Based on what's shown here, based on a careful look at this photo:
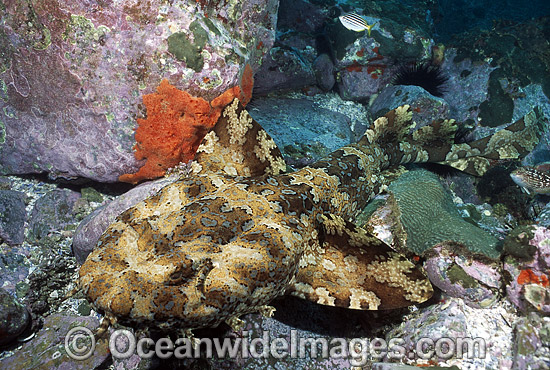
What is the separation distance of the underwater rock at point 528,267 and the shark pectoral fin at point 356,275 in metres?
0.89

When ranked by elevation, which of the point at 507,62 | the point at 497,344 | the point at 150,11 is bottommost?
the point at 497,344

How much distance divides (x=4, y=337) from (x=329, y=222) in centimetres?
451

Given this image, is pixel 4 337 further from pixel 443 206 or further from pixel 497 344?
pixel 443 206

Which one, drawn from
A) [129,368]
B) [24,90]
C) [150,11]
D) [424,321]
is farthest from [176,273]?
[24,90]

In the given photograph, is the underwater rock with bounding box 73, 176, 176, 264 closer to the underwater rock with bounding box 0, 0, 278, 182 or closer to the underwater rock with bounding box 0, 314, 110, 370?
the underwater rock with bounding box 0, 0, 278, 182

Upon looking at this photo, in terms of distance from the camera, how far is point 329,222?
4.04 metres

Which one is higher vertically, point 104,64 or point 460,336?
point 104,64

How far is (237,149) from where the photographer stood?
4688 millimetres

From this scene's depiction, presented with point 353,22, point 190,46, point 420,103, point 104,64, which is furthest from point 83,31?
point 420,103

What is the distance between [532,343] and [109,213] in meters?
5.14

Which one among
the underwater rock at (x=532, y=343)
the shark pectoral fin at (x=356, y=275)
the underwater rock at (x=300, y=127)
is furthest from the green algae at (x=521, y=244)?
the underwater rock at (x=300, y=127)

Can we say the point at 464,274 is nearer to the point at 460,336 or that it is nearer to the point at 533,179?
the point at 460,336

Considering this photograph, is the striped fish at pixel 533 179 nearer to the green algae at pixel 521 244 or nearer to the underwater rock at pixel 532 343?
the green algae at pixel 521 244

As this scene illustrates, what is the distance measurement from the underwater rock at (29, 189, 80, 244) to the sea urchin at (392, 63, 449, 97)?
9.19 metres
